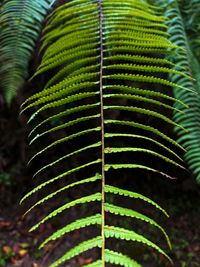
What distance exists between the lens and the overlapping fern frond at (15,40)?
5.99 ft

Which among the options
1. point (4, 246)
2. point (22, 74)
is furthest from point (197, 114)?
point (4, 246)

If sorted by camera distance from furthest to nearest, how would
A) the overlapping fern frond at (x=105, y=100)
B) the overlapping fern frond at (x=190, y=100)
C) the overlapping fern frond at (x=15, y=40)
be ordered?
the overlapping fern frond at (x=15, y=40) < the overlapping fern frond at (x=190, y=100) < the overlapping fern frond at (x=105, y=100)

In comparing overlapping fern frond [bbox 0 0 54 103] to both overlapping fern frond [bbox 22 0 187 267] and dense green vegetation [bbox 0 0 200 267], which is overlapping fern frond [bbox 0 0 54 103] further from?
overlapping fern frond [bbox 22 0 187 267]

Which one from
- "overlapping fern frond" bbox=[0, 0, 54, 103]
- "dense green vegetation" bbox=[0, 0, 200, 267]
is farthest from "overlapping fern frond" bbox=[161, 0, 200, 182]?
"overlapping fern frond" bbox=[0, 0, 54, 103]

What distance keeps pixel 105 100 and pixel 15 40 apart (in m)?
0.82

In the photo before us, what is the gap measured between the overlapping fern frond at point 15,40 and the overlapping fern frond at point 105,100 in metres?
0.14

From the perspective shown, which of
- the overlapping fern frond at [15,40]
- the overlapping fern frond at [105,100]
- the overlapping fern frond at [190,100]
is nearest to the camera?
the overlapping fern frond at [105,100]

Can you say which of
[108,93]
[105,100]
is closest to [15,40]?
[108,93]

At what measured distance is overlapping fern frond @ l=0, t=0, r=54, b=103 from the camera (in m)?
1.83

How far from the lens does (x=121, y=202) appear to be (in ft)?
10.5

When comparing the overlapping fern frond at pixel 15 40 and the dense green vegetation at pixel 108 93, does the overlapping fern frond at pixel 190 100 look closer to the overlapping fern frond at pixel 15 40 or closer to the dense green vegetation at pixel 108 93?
the dense green vegetation at pixel 108 93

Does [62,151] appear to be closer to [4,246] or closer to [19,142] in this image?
[19,142]

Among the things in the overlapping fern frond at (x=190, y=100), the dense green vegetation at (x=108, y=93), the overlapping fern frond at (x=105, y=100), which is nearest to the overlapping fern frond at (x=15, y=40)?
the dense green vegetation at (x=108, y=93)

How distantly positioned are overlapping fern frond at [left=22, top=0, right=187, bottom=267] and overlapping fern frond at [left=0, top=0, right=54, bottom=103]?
0.47 ft
